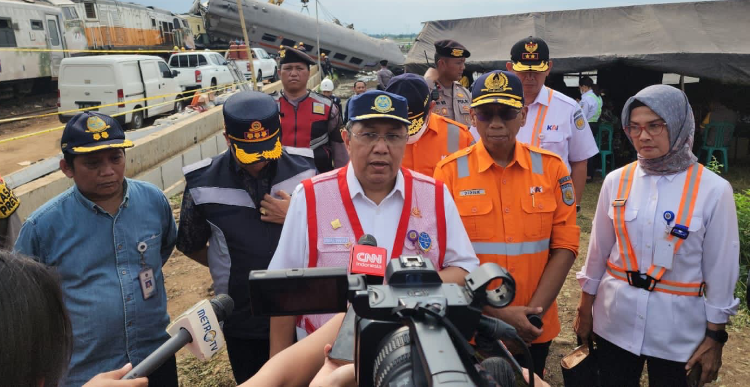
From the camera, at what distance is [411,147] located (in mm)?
3621

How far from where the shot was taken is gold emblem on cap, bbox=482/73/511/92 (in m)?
2.52

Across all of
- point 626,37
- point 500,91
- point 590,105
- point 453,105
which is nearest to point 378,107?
point 500,91

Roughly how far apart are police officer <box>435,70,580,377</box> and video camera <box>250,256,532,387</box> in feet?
4.38

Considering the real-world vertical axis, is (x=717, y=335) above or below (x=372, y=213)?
below

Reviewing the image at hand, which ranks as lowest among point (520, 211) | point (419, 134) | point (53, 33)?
point (520, 211)

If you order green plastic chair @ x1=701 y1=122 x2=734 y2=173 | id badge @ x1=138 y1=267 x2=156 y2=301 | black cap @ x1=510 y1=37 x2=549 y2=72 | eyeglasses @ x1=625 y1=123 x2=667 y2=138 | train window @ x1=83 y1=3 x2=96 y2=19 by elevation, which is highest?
train window @ x1=83 y1=3 x2=96 y2=19

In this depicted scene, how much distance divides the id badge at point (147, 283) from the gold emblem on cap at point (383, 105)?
1393mm

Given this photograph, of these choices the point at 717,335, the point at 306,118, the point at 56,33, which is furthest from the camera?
the point at 56,33

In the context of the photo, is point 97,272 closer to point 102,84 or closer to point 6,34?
point 102,84

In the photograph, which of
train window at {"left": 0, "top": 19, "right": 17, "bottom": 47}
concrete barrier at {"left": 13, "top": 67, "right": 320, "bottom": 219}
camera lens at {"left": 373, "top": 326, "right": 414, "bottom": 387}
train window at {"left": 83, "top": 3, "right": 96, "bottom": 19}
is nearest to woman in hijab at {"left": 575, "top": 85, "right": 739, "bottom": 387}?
camera lens at {"left": 373, "top": 326, "right": 414, "bottom": 387}

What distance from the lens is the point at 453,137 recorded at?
3629mm

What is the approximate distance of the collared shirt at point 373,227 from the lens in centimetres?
190

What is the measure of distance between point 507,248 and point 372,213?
31.9 inches

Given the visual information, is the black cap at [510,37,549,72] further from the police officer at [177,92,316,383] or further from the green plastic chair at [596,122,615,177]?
the green plastic chair at [596,122,615,177]
